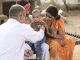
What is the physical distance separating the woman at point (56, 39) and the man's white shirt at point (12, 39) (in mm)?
1633

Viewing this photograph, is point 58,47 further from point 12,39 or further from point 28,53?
point 12,39

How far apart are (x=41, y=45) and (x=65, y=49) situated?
0.71 meters

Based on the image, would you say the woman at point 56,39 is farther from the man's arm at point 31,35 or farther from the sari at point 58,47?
the man's arm at point 31,35

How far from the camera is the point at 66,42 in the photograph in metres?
6.23

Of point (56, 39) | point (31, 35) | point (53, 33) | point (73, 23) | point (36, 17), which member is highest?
point (36, 17)

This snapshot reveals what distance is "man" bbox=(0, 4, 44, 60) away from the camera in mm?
4324

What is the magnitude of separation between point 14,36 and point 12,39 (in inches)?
1.9

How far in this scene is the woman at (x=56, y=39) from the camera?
607 centimetres

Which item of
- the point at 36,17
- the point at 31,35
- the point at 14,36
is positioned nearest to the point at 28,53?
the point at 36,17

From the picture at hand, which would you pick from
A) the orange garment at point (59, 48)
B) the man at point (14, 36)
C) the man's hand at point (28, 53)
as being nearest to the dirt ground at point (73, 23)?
the orange garment at point (59, 48)

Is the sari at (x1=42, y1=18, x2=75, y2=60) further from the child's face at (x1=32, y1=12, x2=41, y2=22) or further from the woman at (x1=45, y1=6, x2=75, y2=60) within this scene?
the child's face at (x1=32, y1=12, x2=41, y2=22)

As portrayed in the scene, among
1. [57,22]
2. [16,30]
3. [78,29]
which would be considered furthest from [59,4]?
[16,30]

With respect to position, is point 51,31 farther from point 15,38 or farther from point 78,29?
point 78,29

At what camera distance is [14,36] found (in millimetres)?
4363
